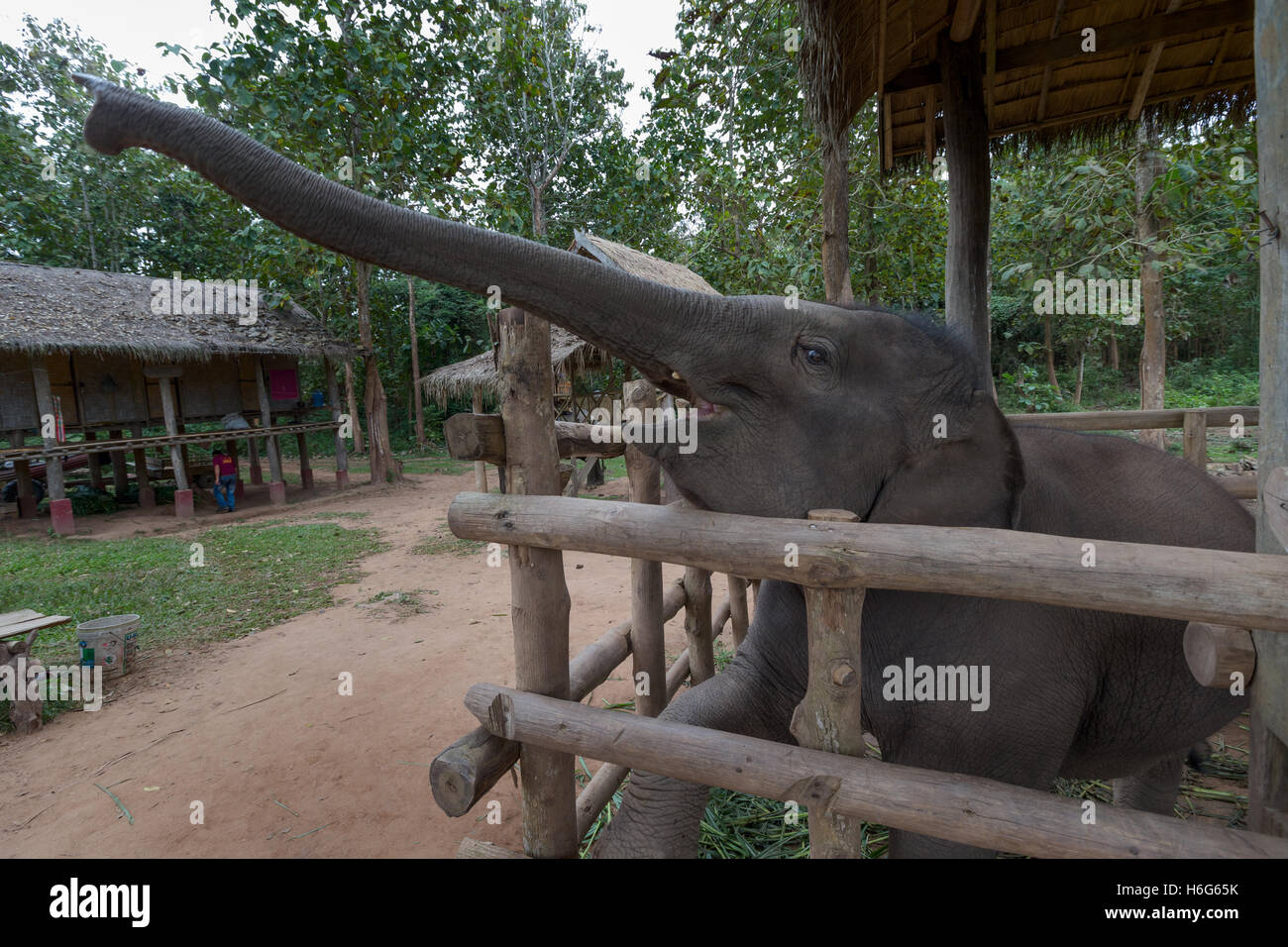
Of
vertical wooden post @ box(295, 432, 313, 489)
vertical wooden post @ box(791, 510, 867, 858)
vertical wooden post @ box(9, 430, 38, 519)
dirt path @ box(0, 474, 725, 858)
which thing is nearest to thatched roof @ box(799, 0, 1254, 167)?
vertical wooden post @ box(791, 510, 867, 858)

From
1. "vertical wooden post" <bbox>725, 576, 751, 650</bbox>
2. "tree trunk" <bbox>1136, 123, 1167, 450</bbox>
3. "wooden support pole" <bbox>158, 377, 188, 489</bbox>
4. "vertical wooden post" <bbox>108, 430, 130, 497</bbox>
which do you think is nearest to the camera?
"vertical wooden post" <bbox>725, 576, 751, 650</bbox>

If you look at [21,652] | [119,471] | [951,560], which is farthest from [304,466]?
[951,560]

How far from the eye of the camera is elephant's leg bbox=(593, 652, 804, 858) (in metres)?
2.16

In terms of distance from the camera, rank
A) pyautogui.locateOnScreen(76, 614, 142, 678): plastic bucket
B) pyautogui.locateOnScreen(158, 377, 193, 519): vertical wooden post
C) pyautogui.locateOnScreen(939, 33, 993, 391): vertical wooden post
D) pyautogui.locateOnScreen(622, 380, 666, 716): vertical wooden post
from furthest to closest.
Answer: pyautogui.locateOnScreen(158, 377, 193, 519): vertical wooden post < pyautogui.locateOnScreen(76, 614, 142, 678): plastic bucket < pyautogui.locateOnScreen(939, 33, 993, 391): vertical wooden post < pyautogui.locateOnScreen(622, 380, 666, 716): vertical wooden post

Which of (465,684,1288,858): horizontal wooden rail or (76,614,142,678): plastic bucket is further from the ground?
(465,684,1288,858): horizontal wooden rail

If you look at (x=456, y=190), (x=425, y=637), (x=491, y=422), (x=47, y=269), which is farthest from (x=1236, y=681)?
(x=47, y=269)

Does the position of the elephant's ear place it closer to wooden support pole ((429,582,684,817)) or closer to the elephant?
the elephant

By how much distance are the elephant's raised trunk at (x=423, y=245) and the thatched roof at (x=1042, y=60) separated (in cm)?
296

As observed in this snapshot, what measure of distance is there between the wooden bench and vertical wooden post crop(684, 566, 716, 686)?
429cm

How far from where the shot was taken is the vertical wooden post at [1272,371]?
1.64 metres

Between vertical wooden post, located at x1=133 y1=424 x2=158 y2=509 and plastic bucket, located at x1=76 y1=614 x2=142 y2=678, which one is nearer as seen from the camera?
plastic bucket, located at x1=76 y1=614 x2=142 y2=678

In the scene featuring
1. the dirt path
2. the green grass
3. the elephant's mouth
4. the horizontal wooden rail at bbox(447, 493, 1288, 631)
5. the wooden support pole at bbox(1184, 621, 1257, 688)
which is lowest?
the dirt path
